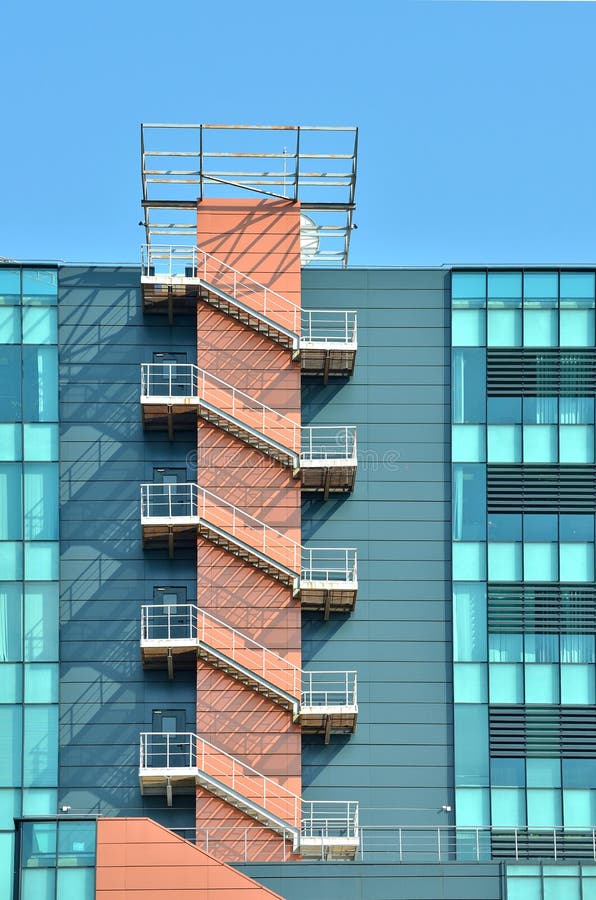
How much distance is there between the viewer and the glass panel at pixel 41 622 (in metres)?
73.8

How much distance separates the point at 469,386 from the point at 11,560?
17.3 meters

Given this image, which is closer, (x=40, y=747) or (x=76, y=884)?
(x=76, y=884)

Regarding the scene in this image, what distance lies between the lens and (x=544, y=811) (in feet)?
241

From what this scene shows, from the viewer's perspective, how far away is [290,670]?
73.4 meters

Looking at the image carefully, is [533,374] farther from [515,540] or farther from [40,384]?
[40,384]

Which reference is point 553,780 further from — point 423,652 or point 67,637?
point 67,637

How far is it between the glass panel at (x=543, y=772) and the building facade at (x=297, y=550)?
0.08 m

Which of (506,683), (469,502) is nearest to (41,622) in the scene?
(469,502)

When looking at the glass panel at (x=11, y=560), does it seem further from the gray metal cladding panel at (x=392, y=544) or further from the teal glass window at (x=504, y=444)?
the teal glass window at (x=504, y=444)

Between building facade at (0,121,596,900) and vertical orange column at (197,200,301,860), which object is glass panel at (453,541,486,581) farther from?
vertical orange column at (197,200,301,860)

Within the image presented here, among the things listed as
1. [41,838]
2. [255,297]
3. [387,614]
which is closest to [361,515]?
[387,614]

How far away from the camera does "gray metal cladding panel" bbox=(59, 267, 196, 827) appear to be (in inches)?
2869

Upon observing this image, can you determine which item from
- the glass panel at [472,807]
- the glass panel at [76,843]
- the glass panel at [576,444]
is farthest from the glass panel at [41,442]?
the glass panel at [472,807]

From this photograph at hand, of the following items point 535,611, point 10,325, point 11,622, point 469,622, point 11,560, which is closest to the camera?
point 11,622
